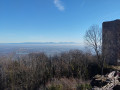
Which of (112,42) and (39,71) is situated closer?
(39,71)

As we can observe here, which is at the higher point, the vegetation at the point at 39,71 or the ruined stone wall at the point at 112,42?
the ruined stone wall at the point at 112,42

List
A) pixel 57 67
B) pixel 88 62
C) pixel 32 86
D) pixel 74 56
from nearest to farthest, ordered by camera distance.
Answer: pixel 32 86 < pixel 57 67 < pixel 88 62 < pixel 74 56

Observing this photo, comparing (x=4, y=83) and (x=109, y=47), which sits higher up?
(x=109, y=47)

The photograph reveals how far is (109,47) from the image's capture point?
949 inches

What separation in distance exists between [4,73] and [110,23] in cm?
2259

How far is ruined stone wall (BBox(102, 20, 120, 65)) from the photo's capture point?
2322 cm

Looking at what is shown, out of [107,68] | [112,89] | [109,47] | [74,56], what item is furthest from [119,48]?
[112,89]

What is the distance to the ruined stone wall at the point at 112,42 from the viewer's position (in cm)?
2322

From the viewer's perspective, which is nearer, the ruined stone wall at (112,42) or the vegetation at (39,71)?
the vegetation at (39,71)

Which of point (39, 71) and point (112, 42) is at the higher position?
point (112, 42)

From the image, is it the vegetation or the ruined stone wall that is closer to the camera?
the vegetation

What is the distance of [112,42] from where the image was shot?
79.2 ft

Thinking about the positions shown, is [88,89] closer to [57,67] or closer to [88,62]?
[57,67]

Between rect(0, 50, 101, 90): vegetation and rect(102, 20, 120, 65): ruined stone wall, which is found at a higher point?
rect(102, 20, 120, 65): ruined stone wall
